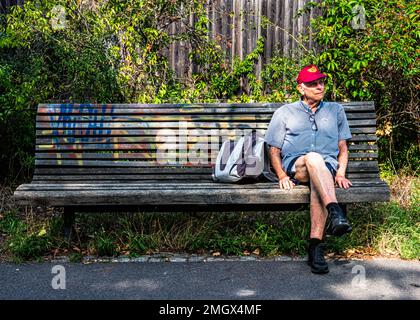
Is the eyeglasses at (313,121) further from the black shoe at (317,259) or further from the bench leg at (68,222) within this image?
the bench leg at (68,222)

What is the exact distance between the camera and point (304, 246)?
15.3 feet

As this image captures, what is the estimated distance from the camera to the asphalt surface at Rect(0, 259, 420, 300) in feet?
12.5

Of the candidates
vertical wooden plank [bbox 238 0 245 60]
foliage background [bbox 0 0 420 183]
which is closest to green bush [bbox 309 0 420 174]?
foliage background [bbox 0 0 420 183]

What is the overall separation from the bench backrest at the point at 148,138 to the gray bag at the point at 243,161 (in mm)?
311

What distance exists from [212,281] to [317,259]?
0.79 m

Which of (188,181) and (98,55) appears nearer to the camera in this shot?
(188,181)

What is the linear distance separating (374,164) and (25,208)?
3290mm

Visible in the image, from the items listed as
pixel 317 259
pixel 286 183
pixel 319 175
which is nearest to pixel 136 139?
pixel 286 183

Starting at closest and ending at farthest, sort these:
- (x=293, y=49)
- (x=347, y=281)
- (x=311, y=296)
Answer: (x=311, y=296)
(x=347, y=281)
(x=293, y=49)

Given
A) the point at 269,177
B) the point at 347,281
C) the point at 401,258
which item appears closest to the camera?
the point at 347,281

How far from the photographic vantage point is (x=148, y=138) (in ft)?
17.1

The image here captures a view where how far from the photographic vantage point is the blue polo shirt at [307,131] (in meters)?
4.72

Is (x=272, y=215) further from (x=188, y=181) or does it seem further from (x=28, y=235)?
(x=28, y=235)

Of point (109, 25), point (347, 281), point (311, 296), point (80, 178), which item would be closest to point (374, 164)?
point (347, 281)
